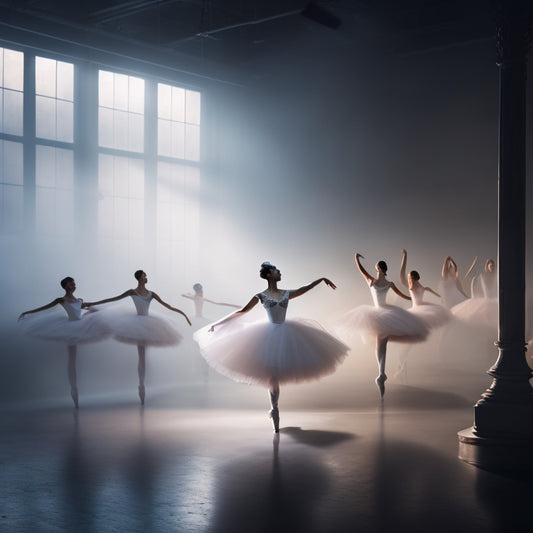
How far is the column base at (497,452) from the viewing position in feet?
14.6

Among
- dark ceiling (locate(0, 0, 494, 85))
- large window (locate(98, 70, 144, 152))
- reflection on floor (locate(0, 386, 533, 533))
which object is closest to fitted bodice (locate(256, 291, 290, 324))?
reflection on floor (locate(0, 386, 533, 533))

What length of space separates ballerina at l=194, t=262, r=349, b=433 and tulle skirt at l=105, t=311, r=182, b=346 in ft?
4.62

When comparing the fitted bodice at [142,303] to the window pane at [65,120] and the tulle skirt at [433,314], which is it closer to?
the tulle skirt at [433,314]

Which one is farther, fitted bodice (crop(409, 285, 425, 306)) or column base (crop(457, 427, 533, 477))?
fitted bodice (crop(409, 285, 425, 306))

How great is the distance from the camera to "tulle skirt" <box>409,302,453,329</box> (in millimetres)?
8344

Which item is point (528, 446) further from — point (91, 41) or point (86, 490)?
point (91, 41)

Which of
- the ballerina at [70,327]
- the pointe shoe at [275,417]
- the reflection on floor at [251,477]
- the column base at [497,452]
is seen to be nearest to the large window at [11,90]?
the ballerina at [70,327]

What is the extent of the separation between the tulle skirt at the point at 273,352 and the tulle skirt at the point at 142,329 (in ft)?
4.92

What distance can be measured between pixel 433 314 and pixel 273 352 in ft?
11.3

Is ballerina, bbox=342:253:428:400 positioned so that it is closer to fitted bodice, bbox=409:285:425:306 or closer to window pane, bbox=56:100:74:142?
fitted bodice, bbox=409:285:425:306

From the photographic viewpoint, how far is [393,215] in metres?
11.5

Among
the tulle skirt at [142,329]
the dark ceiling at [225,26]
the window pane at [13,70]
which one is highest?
the dark ceiling at [225,26]

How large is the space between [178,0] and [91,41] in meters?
1.31

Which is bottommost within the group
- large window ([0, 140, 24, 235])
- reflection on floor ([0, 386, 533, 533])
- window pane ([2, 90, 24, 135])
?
reflection on floor ([0, 386, 533, 533])
